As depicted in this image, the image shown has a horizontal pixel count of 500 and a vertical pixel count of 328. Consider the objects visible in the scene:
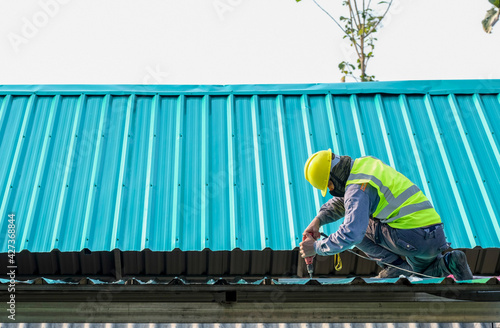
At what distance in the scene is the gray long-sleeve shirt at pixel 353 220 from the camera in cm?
397

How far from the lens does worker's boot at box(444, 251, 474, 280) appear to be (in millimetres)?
4230

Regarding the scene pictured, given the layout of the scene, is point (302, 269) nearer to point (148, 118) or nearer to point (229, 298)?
point (229, 298)

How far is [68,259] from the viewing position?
530cm

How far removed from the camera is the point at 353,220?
13.1 ft

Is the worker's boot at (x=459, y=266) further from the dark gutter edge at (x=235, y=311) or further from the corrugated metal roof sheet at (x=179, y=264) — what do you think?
the corrugated metal roof sheet at (x=179, y=264)

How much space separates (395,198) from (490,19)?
8008 mm

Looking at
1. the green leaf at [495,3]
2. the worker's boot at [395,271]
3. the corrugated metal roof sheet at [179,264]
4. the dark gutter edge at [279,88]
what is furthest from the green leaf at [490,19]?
the worker's boot at [395,271]

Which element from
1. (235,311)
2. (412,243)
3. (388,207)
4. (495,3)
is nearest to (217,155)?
(388,207)

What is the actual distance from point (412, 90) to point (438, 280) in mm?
3596

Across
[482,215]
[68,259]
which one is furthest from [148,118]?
[482,215]

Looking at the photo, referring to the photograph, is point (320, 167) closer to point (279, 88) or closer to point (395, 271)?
point (395, 271)

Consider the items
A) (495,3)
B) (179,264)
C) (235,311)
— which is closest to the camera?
(235,311)

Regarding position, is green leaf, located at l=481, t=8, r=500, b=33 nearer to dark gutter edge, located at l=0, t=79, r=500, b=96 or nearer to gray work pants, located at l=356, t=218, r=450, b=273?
dark gutter edge, located at l=0, t=79, r=500, b=96

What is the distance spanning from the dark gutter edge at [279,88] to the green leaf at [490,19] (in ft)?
14.9
